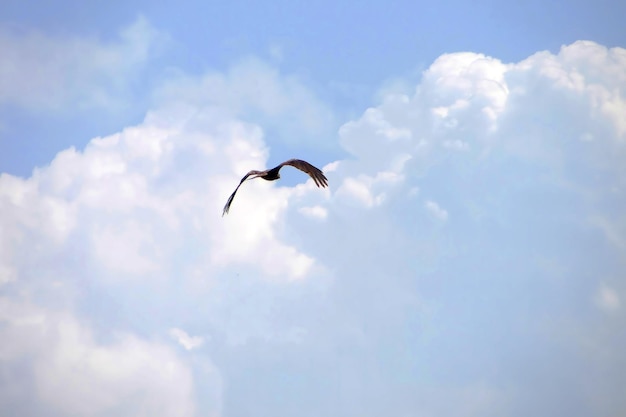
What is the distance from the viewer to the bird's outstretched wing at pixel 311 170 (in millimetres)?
38062

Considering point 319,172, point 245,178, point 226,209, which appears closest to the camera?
point 226,209

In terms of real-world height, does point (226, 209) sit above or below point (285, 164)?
below

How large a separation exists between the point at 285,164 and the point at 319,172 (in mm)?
2230

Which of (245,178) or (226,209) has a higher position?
(245,178)

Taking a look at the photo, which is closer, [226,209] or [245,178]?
[226,209]

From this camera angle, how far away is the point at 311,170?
38156mm

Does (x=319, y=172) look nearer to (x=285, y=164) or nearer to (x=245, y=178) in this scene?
(x=285, y=164)

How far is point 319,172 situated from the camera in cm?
3809

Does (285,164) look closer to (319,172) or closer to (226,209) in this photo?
(319,172)

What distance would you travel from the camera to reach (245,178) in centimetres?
3572

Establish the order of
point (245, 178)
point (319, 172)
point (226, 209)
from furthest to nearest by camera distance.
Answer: point (319, 172), point (245, 178), point (226, 209)

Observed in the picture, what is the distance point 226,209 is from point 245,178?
10.1ft

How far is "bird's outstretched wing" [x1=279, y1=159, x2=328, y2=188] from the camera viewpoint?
38062mm

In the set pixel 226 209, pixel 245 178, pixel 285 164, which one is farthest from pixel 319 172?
pixel 226 209
